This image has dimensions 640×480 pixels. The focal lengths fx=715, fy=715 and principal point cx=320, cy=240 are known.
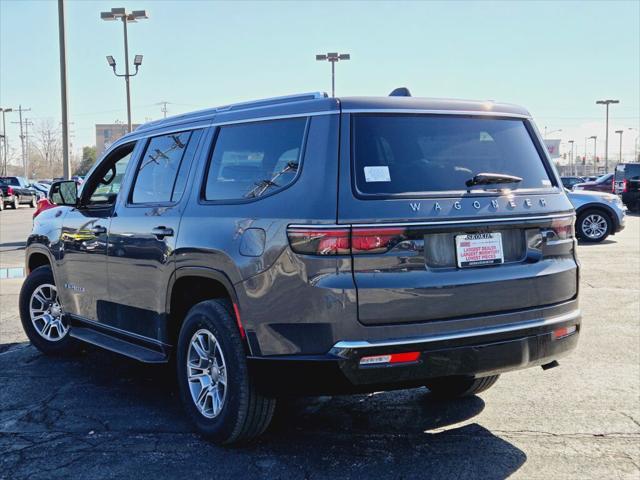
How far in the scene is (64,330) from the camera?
20.7 ft

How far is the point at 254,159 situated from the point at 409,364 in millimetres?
1477

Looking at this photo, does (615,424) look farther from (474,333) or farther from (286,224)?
(286,224)

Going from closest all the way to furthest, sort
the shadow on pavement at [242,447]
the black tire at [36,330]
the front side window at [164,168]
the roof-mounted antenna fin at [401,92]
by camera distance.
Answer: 1. the shadow on pavement at [242,447]
2. the roof-mounted antenna fin at [401,92]
3. the front side window at [164,168]
4. the black tire at [36,330]

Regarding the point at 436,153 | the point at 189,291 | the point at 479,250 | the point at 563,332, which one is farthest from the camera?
the point at 189,291

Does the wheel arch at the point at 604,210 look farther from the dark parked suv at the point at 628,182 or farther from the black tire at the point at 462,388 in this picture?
the black tire at the point at 462,388

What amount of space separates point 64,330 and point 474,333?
4.07 meters

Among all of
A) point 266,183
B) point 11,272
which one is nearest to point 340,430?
point 266,183

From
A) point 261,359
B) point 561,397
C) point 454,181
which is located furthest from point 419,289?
point 561,397

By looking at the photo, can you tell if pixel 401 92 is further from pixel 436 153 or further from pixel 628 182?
pixel 628 182

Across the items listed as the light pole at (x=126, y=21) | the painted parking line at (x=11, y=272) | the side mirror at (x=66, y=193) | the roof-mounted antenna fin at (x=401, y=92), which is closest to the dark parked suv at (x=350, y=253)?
the roof-mounted antenna fin at (x=401, y=92)

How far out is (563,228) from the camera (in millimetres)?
4133

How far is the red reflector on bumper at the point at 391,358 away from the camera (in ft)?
11.3

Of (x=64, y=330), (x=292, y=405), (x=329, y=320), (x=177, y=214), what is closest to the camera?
(x=329, y=320)

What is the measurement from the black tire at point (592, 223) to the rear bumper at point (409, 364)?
510 inches
